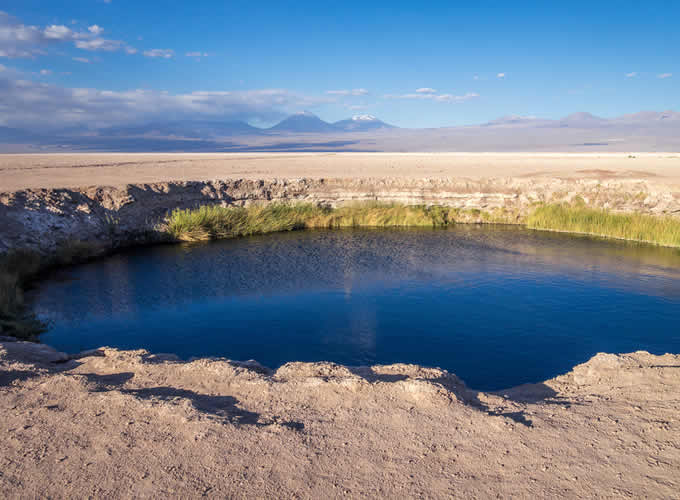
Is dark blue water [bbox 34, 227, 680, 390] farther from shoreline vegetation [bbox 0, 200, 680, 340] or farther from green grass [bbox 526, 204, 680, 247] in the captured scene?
green grass [bbox 526, 204, 680, 247]

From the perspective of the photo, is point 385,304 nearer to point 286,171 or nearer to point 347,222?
point 347,222

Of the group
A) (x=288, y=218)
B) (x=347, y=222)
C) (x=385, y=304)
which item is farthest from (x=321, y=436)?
(x=347, y=222)

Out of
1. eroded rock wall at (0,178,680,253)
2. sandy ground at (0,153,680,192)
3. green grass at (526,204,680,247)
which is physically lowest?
green grass at (526,204,680,247)

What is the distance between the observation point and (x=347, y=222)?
2464cm

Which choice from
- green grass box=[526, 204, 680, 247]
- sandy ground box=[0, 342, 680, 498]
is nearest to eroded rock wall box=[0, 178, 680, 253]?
green grass box=[526, 204, 680, 247]

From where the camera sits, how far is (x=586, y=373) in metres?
7.01

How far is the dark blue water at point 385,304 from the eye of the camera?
32.5 ft

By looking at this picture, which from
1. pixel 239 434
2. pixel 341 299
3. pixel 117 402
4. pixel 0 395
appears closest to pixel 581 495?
pixel 239 434

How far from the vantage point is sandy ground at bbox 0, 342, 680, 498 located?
4.11m

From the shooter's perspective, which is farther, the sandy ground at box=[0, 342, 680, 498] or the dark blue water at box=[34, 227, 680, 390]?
the dark blue water at box=[34, 227, 680, 390]

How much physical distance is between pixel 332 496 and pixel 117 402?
2775 millimetres

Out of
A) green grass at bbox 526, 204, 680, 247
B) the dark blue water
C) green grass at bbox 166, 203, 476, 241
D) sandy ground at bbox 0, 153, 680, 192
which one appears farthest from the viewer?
sandy ground at bbox 0, 153, 680, 192

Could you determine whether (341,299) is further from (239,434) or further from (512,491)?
(512,491)

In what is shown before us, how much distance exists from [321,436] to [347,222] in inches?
791
